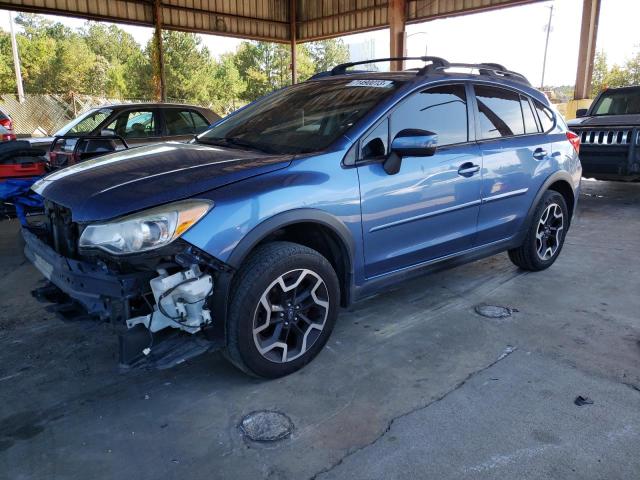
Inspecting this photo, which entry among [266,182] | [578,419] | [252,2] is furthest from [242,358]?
[252,2]

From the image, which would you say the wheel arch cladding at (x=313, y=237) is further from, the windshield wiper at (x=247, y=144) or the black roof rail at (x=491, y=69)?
Answer: the black roof rail at (x=491, y=69)

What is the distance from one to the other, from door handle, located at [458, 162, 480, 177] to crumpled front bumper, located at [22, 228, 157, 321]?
216 centimetres

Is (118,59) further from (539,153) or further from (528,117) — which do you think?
(539,153)

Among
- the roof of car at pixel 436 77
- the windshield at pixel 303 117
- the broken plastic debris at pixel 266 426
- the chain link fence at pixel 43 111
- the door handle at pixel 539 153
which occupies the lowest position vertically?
the broken plastic debris at pixel 266 426

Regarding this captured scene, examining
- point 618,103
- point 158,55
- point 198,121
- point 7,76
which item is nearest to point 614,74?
point 618,103

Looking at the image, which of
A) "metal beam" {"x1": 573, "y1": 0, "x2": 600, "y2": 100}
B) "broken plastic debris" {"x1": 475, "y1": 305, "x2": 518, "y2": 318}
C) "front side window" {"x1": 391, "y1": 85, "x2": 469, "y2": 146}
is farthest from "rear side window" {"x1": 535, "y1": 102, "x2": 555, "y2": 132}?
"metal beam" {"x1": 573, "y1": 0, "x2": 600, "y2": 100}

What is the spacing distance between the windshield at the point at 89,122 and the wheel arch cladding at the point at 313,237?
5271 mm

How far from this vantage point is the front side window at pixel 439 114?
126 inches

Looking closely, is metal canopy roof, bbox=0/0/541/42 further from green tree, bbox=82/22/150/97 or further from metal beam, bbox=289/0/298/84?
green tree, bbox=82/22/150/97

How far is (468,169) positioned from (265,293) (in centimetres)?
178

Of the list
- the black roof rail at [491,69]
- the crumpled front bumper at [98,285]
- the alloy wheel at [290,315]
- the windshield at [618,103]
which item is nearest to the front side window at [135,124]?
the black roof rail at [491,69]

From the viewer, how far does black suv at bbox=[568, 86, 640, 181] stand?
7312 millimetres

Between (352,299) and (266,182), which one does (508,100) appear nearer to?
(352,299)

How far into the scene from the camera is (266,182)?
2.60 m
